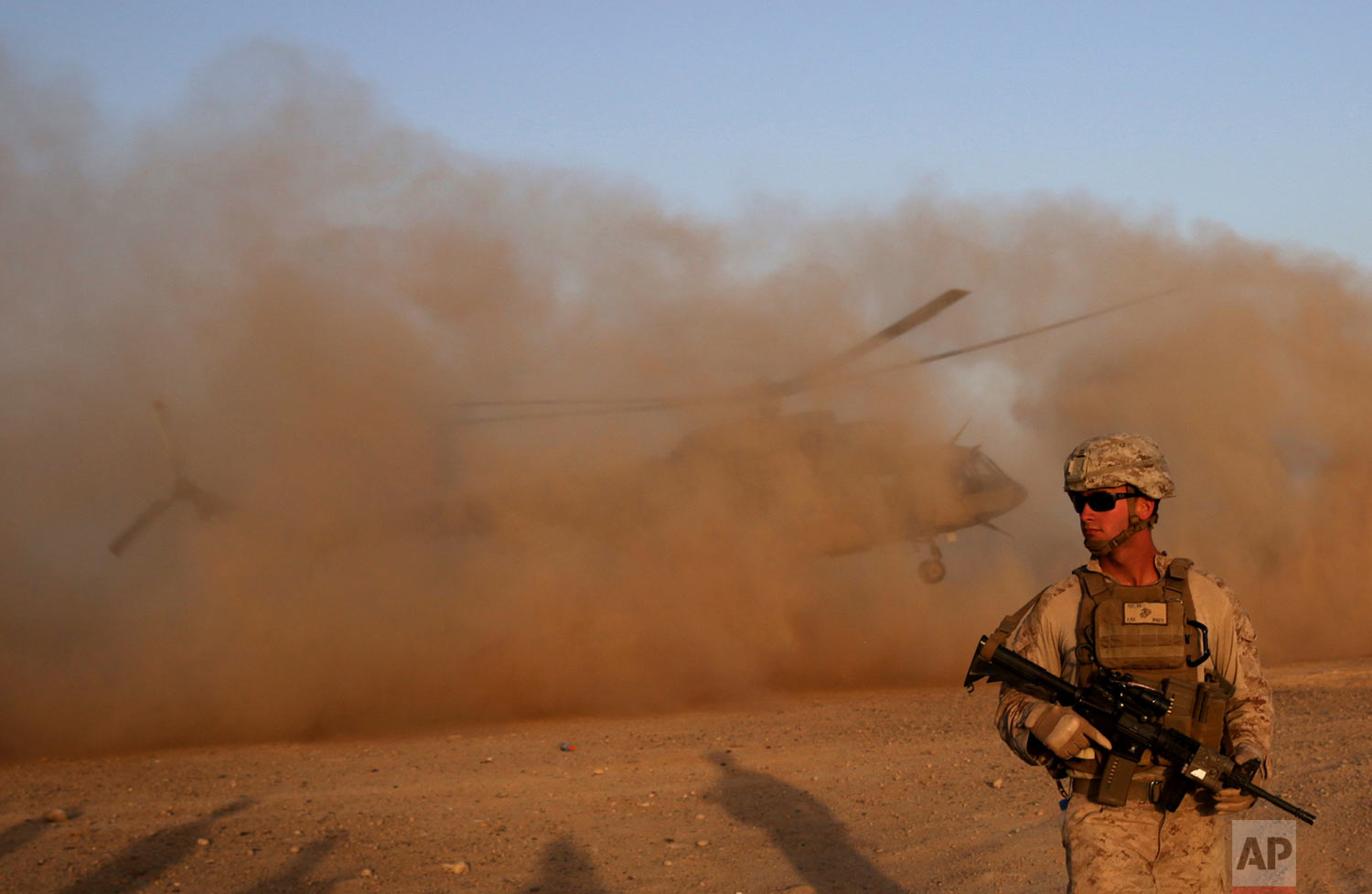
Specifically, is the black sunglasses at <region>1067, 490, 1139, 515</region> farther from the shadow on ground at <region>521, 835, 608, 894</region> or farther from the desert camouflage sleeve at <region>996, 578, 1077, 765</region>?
the shadow on ground at <region>521, 835, 608, 894</region>

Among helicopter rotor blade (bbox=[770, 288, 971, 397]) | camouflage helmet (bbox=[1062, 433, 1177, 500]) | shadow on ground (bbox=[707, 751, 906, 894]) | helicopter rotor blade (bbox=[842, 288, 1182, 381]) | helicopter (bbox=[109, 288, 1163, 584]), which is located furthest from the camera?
helicopter rotor blade (bbox=[842, 288, 1182, 381])

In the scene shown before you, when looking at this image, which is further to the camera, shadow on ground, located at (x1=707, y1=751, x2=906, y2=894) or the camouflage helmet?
shadow on ground, located at (x1=707, y1=751, x2=906, y2=894)

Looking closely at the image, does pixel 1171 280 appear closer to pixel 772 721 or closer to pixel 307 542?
pixel 772 721

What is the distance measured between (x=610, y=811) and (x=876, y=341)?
274 inches

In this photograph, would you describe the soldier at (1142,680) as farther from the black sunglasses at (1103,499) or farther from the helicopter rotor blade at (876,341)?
the helicopter rotor blade at (876,341)

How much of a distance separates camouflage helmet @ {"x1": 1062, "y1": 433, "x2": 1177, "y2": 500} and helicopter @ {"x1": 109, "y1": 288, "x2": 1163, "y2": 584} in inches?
402

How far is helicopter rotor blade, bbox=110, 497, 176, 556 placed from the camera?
13.3m

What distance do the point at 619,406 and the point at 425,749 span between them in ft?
19.9

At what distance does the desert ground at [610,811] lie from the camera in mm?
6211

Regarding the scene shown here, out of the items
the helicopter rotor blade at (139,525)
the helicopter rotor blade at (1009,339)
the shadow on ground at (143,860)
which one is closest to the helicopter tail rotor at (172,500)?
the helicopter rotor blade at (139,525)

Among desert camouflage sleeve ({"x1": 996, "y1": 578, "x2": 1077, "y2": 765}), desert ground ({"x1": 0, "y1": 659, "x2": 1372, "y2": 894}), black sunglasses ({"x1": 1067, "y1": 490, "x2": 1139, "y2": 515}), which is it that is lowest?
desert ground ({"x1": 0, "y1": 659, "x2": 1372, "y2": 894})

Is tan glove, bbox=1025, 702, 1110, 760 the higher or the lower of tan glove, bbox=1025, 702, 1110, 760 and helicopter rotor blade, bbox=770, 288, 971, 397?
the lower

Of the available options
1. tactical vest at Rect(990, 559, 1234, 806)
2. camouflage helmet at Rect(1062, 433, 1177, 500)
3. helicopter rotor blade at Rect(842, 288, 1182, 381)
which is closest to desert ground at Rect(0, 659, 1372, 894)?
tactical vest at Rect(990, 559, 1234, 806)

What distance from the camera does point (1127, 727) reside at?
310 centimetres
